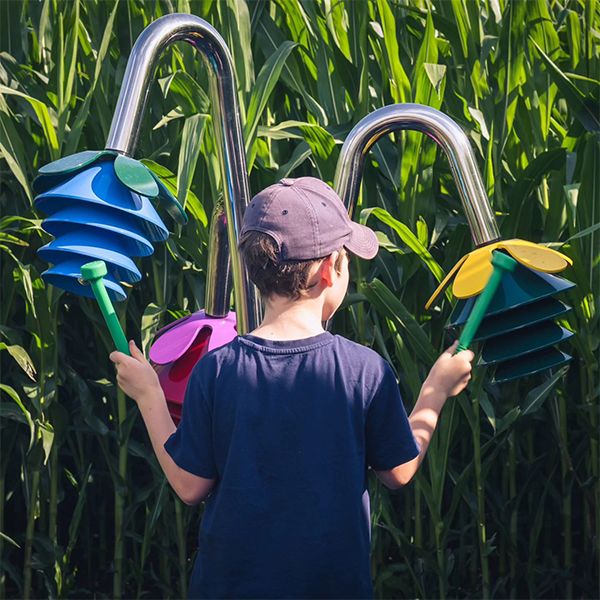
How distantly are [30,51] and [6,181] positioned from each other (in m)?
0.43

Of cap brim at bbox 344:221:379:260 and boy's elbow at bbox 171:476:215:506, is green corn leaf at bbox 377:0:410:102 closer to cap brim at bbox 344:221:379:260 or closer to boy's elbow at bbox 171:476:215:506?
cap brim at bbox 344:221:379:260

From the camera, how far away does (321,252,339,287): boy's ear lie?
119 cm

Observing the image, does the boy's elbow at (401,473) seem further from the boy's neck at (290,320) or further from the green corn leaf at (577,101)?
the green corn leaf at (577,101)

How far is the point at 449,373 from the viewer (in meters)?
1.19

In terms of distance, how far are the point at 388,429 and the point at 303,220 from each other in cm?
26

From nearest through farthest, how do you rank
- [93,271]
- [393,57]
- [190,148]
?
[93,271], [190,148], [393,57]

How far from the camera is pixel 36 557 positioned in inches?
97.6

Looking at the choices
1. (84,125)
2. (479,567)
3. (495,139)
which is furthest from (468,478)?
(84,125)

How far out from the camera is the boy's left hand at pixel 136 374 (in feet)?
3.88

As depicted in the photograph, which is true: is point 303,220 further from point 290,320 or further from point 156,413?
point 156,413

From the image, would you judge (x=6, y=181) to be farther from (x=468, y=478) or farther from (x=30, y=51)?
(x=468, y=478)

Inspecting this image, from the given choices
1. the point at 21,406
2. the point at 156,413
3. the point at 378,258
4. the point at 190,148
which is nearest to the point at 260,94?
the point at 190,148

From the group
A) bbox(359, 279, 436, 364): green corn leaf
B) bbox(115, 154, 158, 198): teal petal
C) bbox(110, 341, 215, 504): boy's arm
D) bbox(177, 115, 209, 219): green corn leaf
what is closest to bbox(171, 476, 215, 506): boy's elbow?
bbox(110, 341, 215, 504): boy's arm

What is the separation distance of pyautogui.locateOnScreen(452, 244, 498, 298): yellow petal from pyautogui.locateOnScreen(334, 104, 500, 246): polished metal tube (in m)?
0.04
